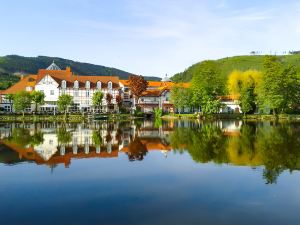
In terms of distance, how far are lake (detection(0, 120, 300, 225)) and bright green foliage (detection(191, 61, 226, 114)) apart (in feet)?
134

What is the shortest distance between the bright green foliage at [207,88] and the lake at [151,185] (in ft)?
134

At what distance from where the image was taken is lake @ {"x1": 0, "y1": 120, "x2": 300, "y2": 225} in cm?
965

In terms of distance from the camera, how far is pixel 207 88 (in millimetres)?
66000

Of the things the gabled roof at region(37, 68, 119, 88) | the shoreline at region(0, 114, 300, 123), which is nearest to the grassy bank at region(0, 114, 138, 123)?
the shoreline at region(0, 114, 300, 123)

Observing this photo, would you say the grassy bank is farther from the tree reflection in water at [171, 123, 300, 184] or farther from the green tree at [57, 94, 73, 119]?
the tree reflection in water at [171, 123, 300, 184]

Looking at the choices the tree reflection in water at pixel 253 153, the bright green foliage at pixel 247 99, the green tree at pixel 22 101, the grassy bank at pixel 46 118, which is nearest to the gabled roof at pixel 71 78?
the green tree at pixel 22 101

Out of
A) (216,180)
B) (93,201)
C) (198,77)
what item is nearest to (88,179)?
(93,201)

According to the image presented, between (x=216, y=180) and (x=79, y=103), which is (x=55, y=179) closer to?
(x=216, y=180)

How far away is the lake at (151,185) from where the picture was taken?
31.7 feet

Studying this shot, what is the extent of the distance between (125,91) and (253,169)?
64803mm

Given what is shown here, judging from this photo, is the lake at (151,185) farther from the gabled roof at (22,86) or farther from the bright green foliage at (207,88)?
the gabled roof at (22,86)

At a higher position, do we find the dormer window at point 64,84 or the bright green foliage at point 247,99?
the dormer window at point 64,84

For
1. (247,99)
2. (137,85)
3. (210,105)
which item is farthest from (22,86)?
(247,99)

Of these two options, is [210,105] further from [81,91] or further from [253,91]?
[81,91]
